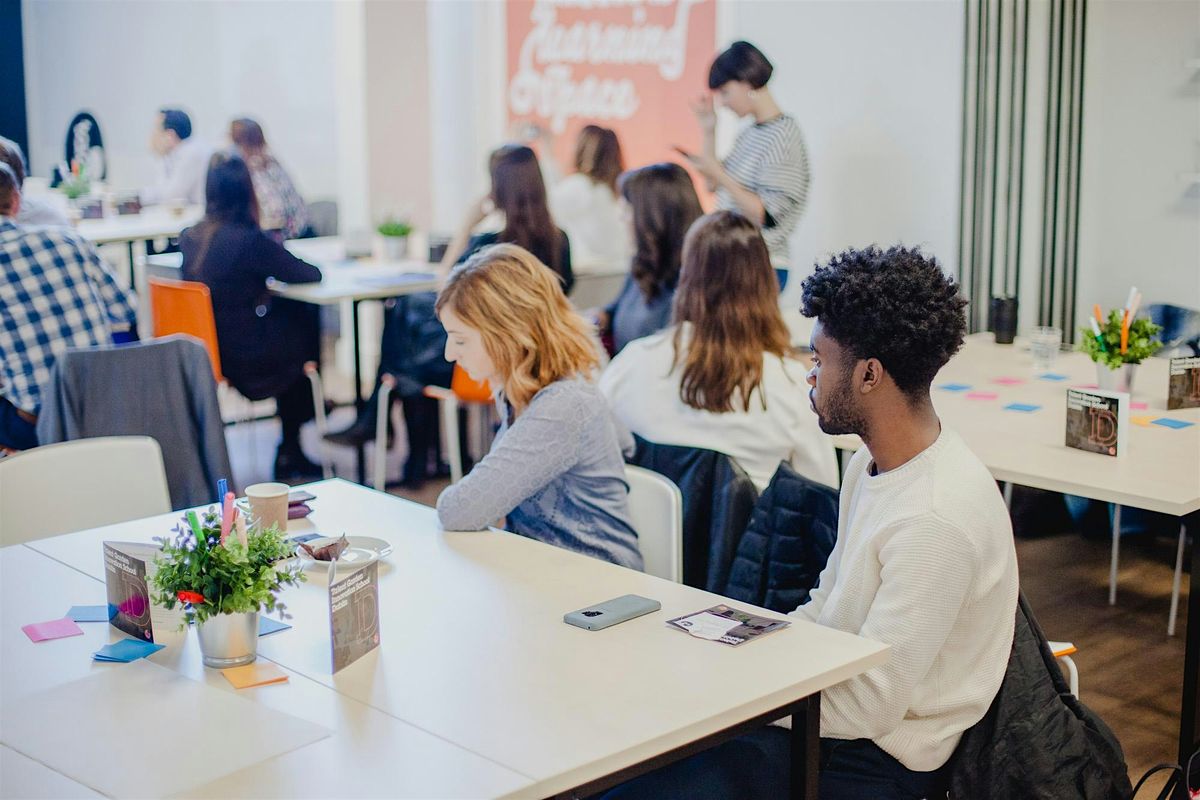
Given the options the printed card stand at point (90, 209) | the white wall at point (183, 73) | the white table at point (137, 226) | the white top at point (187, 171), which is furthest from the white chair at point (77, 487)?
the white wall at point (183, 73)

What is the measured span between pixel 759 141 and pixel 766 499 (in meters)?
3.06

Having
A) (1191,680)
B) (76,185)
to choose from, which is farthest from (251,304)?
(1191,680)

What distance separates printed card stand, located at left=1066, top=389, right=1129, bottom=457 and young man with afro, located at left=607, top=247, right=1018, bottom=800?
1108 millimetres

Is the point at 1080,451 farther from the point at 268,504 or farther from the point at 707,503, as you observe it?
the point at 268,504

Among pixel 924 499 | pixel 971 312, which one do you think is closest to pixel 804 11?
pixel 971 312

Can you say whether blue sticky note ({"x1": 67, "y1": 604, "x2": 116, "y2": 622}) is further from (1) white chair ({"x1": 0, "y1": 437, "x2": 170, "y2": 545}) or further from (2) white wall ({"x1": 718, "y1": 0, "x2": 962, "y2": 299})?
(2) white wall ({"x1": 718, "y1": 0, "x2": 962, "y2": 299})

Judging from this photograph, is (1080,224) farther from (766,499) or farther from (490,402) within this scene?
(766,499)

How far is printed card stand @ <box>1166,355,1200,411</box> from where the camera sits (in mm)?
3516

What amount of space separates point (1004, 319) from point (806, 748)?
277cm

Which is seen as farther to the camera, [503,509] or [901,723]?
[503,509]

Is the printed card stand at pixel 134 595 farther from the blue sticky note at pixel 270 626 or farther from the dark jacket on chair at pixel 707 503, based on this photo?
the dark jacket on chair at pixel 707 503

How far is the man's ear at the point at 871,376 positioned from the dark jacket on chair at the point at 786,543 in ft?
1.58

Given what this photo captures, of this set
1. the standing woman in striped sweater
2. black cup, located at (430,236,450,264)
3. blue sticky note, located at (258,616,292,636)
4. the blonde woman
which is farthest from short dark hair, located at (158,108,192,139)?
blue sticky note, located at (258,616,292,636)

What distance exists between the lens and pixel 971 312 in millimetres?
5754
